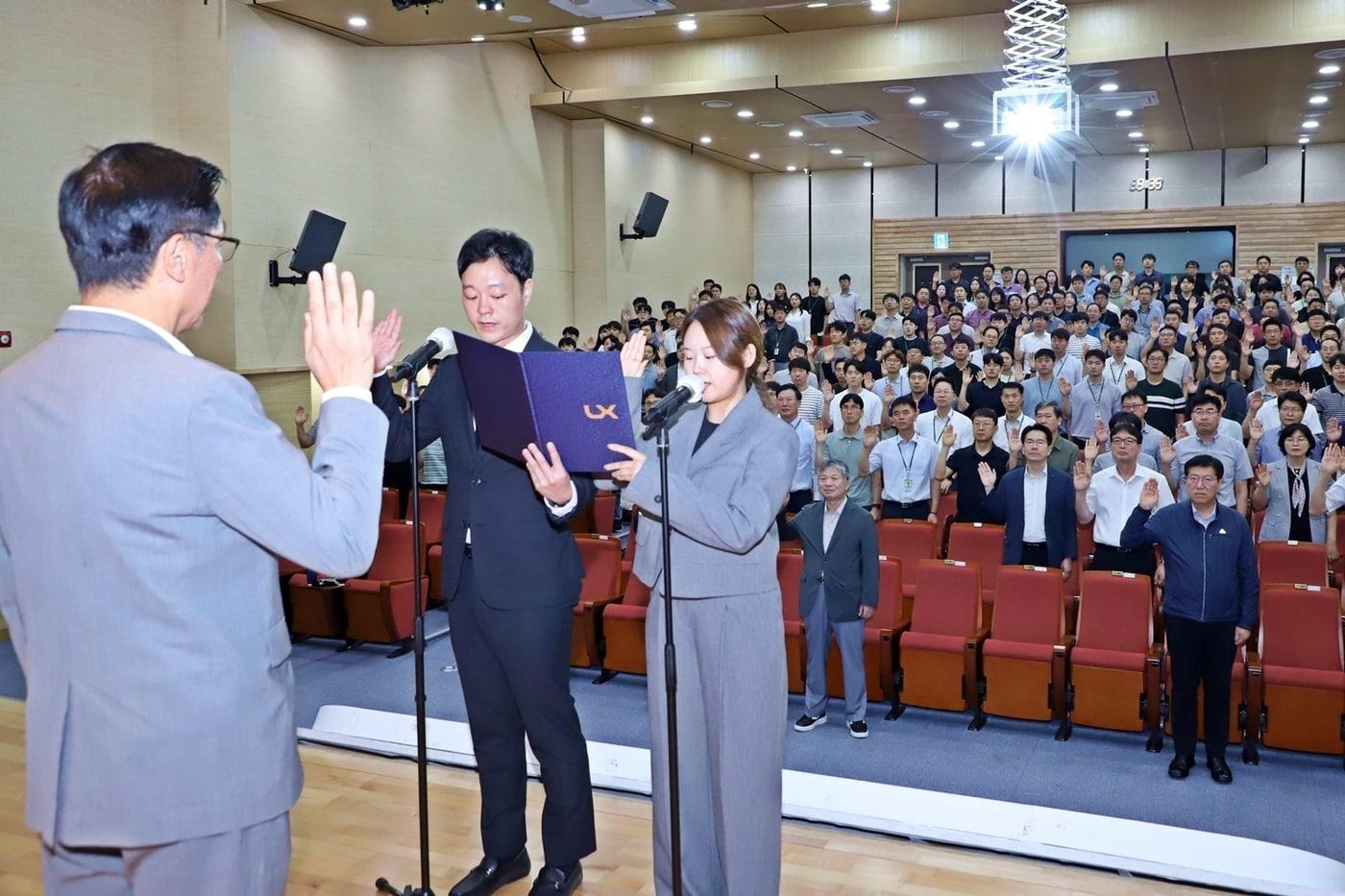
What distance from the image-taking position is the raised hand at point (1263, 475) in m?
6.32

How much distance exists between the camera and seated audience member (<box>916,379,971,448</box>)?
770cm

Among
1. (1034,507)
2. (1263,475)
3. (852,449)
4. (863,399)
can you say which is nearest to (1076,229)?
(863,399)

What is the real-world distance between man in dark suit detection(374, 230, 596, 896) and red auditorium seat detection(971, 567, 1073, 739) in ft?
9.53

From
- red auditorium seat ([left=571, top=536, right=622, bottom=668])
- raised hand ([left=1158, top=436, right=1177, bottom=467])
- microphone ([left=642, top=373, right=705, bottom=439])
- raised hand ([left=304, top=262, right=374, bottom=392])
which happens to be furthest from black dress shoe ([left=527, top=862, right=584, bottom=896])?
raised hand ([left=1158, top=436, right=1177, bottom=467])

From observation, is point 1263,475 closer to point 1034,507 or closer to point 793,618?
point 1034,507

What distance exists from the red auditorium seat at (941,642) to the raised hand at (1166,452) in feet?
5.68

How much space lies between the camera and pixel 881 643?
5547mm

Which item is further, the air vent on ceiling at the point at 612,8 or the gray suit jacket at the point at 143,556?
the air vent on ceiling at the point at 612,8

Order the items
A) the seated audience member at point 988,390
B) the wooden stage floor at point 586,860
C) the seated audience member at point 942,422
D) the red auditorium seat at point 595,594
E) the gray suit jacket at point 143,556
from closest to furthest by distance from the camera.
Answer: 1. the gray suit jacket at point 143,556
2. the wooden stage floor at point 586,860
3. the red auditorium seat at point 595,594
4. the seated audience member at point 942,422
5. the seated audience member at point 988,390

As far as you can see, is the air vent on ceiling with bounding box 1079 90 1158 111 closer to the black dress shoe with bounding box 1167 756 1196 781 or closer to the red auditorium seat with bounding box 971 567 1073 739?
the red auditorium seat with bounding box 971 567 1073 739

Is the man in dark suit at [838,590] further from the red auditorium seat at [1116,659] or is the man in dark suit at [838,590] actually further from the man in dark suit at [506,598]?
the man in dark suit at [506,598]

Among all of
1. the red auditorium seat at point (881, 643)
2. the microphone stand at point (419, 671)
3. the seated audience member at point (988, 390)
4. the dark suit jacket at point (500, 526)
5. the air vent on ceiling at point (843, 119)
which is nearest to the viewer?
the microphone stand at point (419, 671)

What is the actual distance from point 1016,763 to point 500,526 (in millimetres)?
3135

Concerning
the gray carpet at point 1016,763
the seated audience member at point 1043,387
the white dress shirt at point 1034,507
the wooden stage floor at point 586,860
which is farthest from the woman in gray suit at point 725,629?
the seated audience member at point 1043,387
